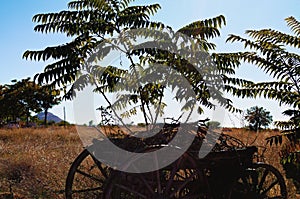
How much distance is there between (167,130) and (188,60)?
1.19 meters

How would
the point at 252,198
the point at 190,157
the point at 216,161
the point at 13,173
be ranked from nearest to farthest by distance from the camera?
the point at 190,157, the point at 216,161, the point at 252,198, the point at 13,173

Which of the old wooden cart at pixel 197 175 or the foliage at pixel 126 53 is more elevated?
the foliage at pixel 126 53

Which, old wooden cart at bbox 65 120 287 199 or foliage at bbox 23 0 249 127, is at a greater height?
foliage at bbox 23 0 249 127

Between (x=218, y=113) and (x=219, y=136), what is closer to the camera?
(x=219, y=136)

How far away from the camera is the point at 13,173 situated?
739 cm

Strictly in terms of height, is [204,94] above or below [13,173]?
above

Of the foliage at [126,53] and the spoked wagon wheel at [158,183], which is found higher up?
the foliage at [126,53]

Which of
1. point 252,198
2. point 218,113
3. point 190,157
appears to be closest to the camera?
point 190,157

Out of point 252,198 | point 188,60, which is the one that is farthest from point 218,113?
point 252,198

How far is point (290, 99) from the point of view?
210 inches

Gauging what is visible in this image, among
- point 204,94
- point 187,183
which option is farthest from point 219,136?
point 204,94

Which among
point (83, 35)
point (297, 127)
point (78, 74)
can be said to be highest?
point (83, 35)

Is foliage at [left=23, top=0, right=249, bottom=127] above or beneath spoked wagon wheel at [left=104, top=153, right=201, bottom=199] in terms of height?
above

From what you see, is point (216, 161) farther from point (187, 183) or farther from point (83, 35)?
point (83, 35)
